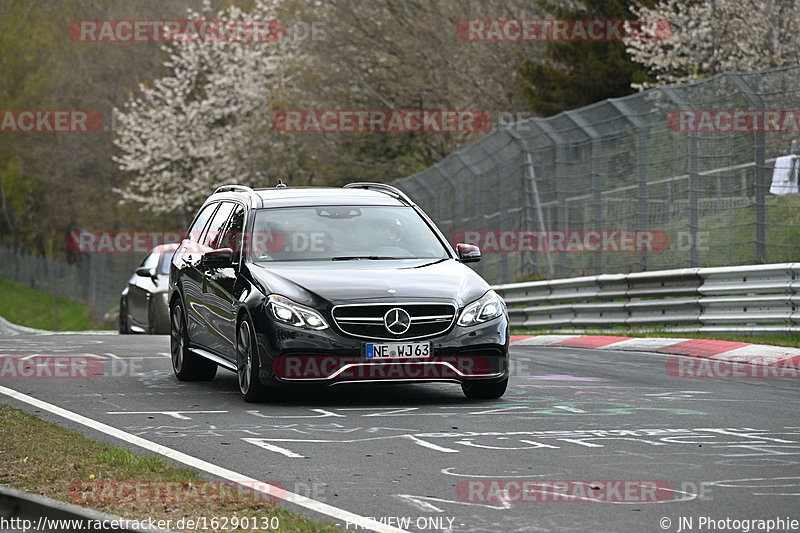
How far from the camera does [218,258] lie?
39.3ft

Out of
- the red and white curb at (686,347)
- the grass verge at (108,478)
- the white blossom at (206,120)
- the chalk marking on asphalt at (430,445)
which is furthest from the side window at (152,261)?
the white blossom at (206,120)

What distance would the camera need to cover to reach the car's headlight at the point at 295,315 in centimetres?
1084

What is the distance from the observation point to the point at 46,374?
13789mm

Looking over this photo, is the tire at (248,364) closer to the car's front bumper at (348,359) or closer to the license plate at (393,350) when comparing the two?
the car's front bumper at (348,359)

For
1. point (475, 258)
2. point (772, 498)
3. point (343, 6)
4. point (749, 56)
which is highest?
point (343, 6)

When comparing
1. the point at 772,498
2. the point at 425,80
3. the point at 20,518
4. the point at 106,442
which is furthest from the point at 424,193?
the point at 20,518

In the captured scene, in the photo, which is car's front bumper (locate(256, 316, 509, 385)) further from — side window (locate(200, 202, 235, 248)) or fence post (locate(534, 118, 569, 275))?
fence post (locate(534, 118, 569, 275))

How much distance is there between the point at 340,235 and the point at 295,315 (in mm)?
1519

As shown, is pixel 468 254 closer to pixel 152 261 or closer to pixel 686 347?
pixel 686 347

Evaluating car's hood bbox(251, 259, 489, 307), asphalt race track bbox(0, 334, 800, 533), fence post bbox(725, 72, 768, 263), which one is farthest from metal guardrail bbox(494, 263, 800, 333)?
car's hood bbox(251, 259, 489, 307)

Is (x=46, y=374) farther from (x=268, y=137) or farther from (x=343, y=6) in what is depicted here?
(x=268, y=137)

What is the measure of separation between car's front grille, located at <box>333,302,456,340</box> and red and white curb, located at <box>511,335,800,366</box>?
5.03m

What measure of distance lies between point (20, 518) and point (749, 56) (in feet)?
94.7

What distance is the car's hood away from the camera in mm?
10969
